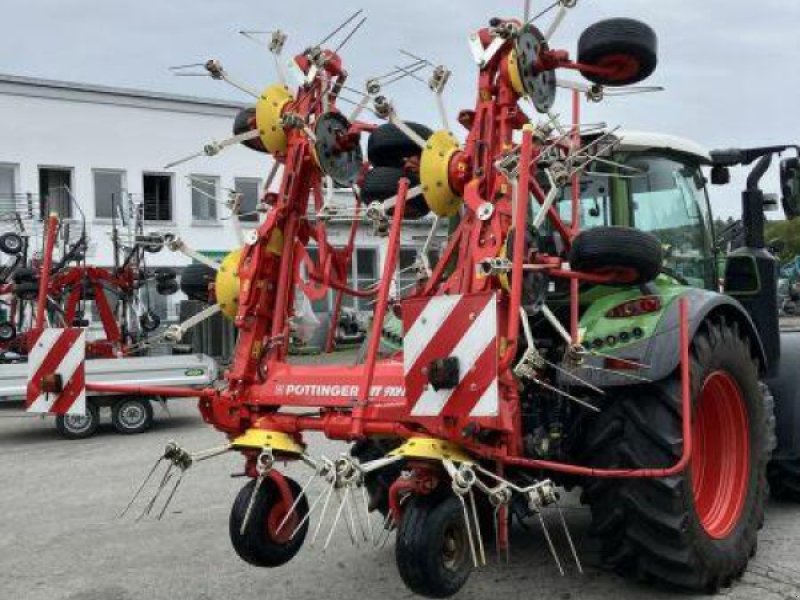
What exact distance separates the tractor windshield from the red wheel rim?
2.81ft

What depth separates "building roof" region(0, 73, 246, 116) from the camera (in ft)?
72.7

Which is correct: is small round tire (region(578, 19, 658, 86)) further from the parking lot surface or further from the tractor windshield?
the parking lot surface

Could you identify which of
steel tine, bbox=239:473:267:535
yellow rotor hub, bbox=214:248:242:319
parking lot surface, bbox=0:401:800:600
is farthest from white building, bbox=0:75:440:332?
steel tine, bbox=239:473:267:535

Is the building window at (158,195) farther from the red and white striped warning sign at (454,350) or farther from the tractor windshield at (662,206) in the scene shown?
the red and white striped warning sign at (454,350)

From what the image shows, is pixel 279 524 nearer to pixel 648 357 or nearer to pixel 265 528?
pixel 265 528

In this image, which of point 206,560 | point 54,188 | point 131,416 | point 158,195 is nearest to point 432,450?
point 206,560

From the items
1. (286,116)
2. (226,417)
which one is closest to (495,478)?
(226,417)

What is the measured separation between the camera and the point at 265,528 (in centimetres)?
412

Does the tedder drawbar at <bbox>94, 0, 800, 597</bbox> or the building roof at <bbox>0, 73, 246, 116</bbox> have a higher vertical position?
the building roof at <bbox>0, 73, 246, 116</bbox>

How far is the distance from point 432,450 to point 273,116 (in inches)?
81.7

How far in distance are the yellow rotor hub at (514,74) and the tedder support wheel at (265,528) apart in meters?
1.95

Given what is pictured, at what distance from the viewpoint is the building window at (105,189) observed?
2344cm

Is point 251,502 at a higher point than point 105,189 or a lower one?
lower

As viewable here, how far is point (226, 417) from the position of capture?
4.39 m
